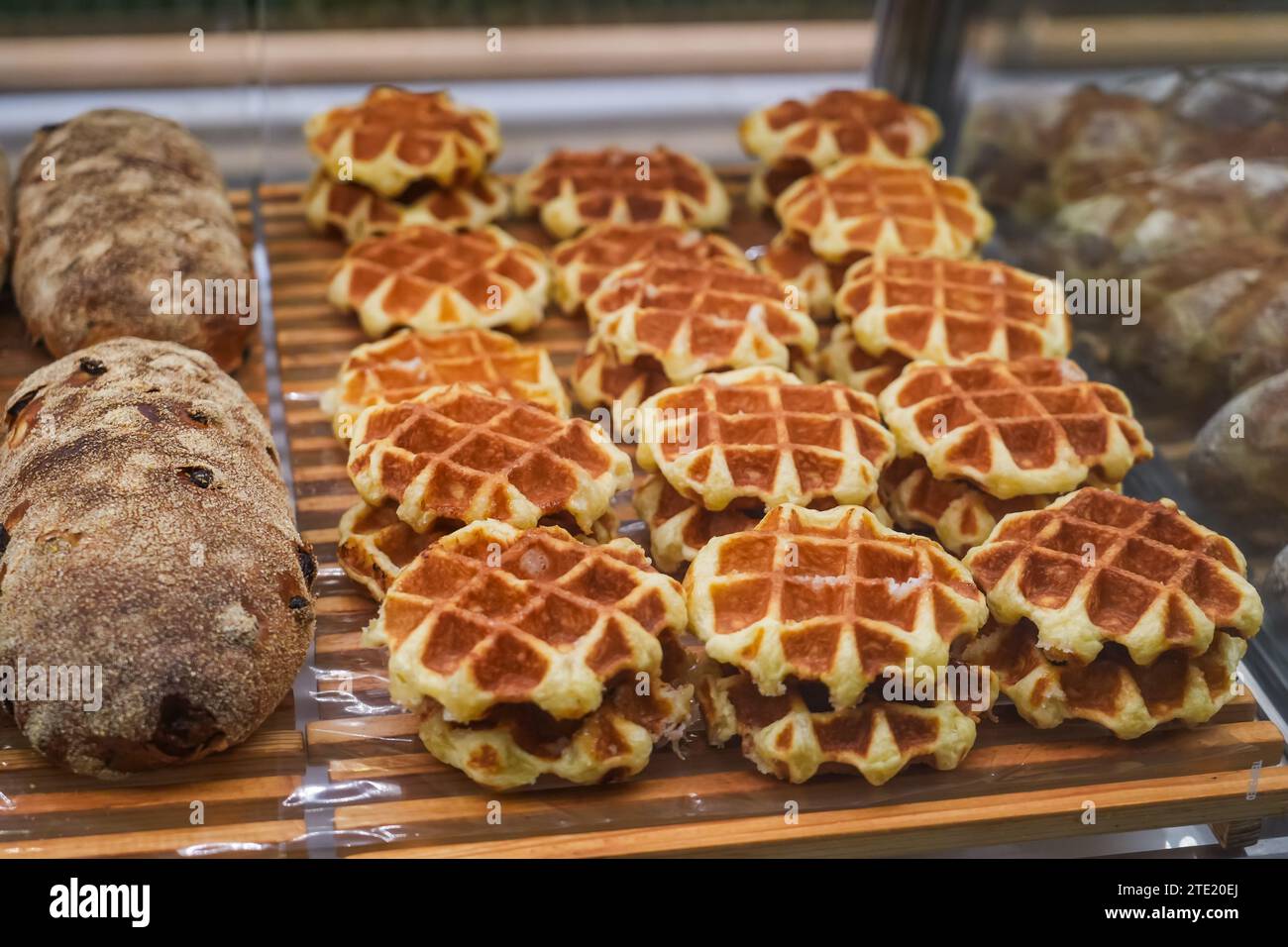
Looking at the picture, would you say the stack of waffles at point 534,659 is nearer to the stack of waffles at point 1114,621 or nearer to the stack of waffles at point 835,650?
the stack of waffles at point 835,650

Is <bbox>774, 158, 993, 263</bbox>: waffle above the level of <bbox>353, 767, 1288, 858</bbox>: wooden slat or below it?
above

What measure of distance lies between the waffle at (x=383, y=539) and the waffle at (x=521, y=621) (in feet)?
0.69

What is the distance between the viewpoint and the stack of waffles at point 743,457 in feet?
10.7

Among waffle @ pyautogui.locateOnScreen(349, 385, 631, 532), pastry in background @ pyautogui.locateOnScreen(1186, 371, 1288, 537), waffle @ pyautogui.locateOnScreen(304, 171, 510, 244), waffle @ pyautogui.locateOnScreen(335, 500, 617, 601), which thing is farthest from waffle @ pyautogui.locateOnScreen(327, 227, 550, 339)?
pastry in background @ pyautogui.locateOnScreen(1186, 371, 1288, 537)

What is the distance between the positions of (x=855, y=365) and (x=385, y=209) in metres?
1.55

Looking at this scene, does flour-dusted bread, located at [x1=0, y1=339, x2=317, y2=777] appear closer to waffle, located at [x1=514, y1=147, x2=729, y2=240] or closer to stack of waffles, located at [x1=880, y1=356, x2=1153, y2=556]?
stack of waffles, located at [x1=880, y1=356, x2=1153, y2=556]

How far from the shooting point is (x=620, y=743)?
2.79 m

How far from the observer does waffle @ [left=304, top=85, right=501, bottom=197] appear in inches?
172

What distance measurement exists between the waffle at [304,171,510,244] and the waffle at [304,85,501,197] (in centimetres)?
5

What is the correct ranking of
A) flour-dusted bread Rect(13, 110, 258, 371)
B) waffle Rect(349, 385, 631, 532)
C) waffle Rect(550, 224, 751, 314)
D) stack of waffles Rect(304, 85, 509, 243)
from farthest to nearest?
stack of waffles Rect(304, 85, 509, 243) < waffle Rect(550, 224, 751, 314) < flour-dusted bread Rect(13, 110, 258, 371) < waffle Rect(349, 385, 631, 532)

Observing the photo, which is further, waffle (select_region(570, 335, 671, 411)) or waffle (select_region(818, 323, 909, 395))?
waffle (select_region(818, 323, 909, 395))

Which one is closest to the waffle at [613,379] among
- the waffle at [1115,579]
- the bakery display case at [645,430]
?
the bakery display case at [645,430]
